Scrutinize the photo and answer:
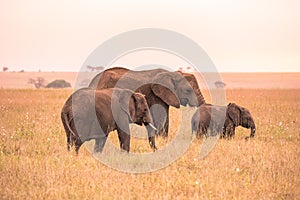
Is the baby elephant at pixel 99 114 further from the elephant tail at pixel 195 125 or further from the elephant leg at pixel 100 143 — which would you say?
the elephant tail at pixel 195 125

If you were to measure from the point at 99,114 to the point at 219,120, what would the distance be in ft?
16.2

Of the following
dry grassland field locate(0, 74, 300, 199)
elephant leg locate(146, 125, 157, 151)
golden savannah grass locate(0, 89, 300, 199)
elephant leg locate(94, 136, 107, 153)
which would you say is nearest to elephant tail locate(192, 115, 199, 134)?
dry grassland field locate(0, 74, 300, 199)

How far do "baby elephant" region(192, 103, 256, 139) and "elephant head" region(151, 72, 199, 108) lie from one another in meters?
0.60

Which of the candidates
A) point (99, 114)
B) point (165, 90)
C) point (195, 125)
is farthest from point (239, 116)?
point (99, 114)

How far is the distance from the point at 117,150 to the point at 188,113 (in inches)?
340

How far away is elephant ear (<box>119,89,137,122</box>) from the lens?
10.8 metres

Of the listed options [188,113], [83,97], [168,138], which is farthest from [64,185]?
[188,113]

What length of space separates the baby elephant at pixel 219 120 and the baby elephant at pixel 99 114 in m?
3.14

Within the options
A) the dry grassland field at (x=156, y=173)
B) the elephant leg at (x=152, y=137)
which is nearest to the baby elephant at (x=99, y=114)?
the dry grassland field at (x=156, y=173)

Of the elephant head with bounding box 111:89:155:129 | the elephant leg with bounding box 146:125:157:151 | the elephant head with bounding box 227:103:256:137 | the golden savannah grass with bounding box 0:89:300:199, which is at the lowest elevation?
the golden savannah grass with bounding box 0:89:300:199

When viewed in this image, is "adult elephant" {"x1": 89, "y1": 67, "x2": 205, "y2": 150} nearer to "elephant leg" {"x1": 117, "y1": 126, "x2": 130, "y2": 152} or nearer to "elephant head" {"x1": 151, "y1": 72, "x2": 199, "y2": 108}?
"elephant head" {"x1": 151, "y1": 72, "x2": 199, "y2": 108}

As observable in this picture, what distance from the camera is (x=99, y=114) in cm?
1027

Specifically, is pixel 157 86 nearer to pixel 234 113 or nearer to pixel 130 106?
pixel 234 113

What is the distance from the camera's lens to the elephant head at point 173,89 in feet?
46.3
